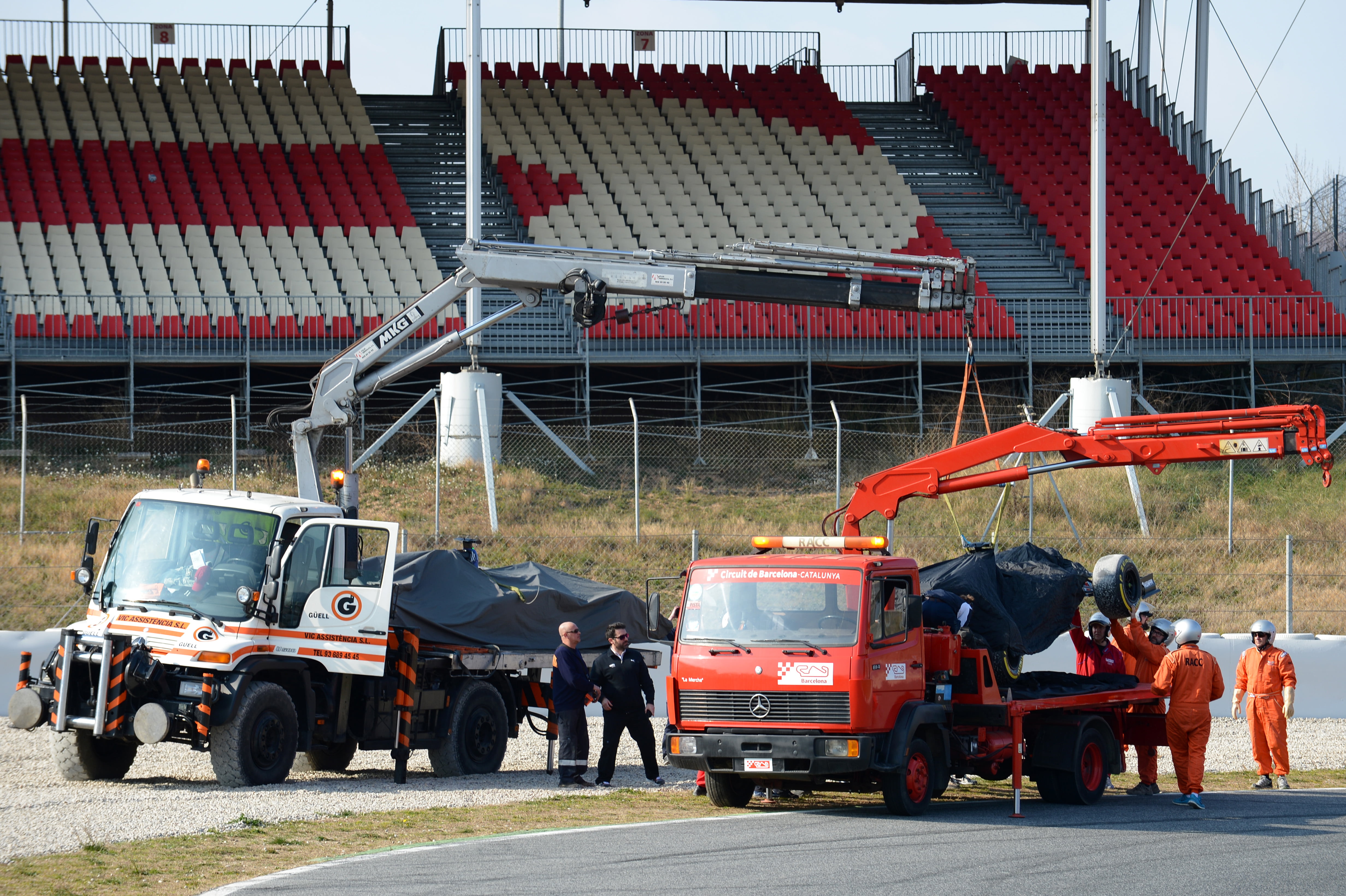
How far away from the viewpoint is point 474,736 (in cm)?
1530

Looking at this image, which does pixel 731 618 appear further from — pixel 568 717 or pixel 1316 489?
pixel 1316 489

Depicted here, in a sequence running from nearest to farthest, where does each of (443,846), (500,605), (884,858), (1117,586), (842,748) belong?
(884,858) < (443,846) < (842,748) < (1117,586) < (500,605)

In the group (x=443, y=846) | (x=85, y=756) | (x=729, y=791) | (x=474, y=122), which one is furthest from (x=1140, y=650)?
(x=474, y=122)

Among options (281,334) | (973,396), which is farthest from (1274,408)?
(281,334)

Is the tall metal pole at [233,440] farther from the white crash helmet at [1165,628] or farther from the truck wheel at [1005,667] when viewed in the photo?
the white crash helmet at [1165,628]

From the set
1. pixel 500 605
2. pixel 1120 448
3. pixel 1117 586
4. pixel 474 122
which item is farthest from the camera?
pixel 474 122

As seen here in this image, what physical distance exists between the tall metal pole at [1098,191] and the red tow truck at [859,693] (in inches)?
500

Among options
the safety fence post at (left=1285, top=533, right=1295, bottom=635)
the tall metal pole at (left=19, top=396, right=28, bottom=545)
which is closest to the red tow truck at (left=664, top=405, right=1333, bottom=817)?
the safety fence post at (left=1285, top=533, right=1295, bottom=635)

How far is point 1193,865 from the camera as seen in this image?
9.98 meters

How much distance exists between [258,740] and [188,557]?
67.9 inches

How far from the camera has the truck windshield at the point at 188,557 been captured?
13500mm

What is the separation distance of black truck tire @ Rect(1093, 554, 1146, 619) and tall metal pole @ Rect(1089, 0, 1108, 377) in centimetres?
1289

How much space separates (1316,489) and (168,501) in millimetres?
20753

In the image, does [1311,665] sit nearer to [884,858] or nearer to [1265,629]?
[1265,629]
